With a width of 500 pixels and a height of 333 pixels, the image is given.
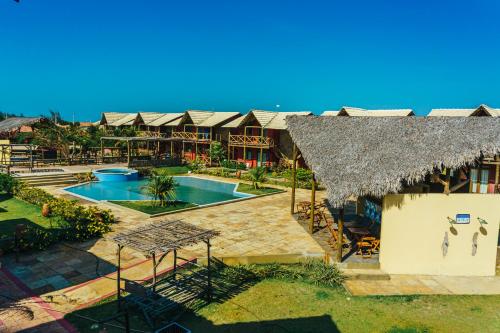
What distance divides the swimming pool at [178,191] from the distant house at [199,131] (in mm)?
9130

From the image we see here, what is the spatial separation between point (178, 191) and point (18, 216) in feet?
32.5

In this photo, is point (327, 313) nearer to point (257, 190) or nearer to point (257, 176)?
point (257, 190)

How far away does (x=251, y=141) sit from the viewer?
34188 mm

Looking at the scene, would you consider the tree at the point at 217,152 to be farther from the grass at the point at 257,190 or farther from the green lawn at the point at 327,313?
the green lawn at the point at 327,313

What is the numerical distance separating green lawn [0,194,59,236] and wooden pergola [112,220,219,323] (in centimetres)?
681

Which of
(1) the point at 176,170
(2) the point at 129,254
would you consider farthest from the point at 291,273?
(1) the point at 176,170

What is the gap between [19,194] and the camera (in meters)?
18.7

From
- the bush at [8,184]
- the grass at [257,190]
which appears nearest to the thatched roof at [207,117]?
the grass at [257,190]

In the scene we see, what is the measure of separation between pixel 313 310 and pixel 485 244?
607 centimetres

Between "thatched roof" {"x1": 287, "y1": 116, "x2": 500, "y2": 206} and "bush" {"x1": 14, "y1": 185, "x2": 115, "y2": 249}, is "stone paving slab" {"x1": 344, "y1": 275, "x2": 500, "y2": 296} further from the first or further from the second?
"bush" {"x1": 14, "y1": 185, "x2": 115, "y2": 249}

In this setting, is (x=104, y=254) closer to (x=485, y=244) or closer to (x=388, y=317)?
(x=388, y=317)

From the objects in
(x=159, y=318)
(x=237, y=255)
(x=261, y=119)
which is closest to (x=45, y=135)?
(x=261, y=119)

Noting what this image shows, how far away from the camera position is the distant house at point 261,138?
109ft

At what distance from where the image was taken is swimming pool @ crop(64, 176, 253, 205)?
2105 cm
